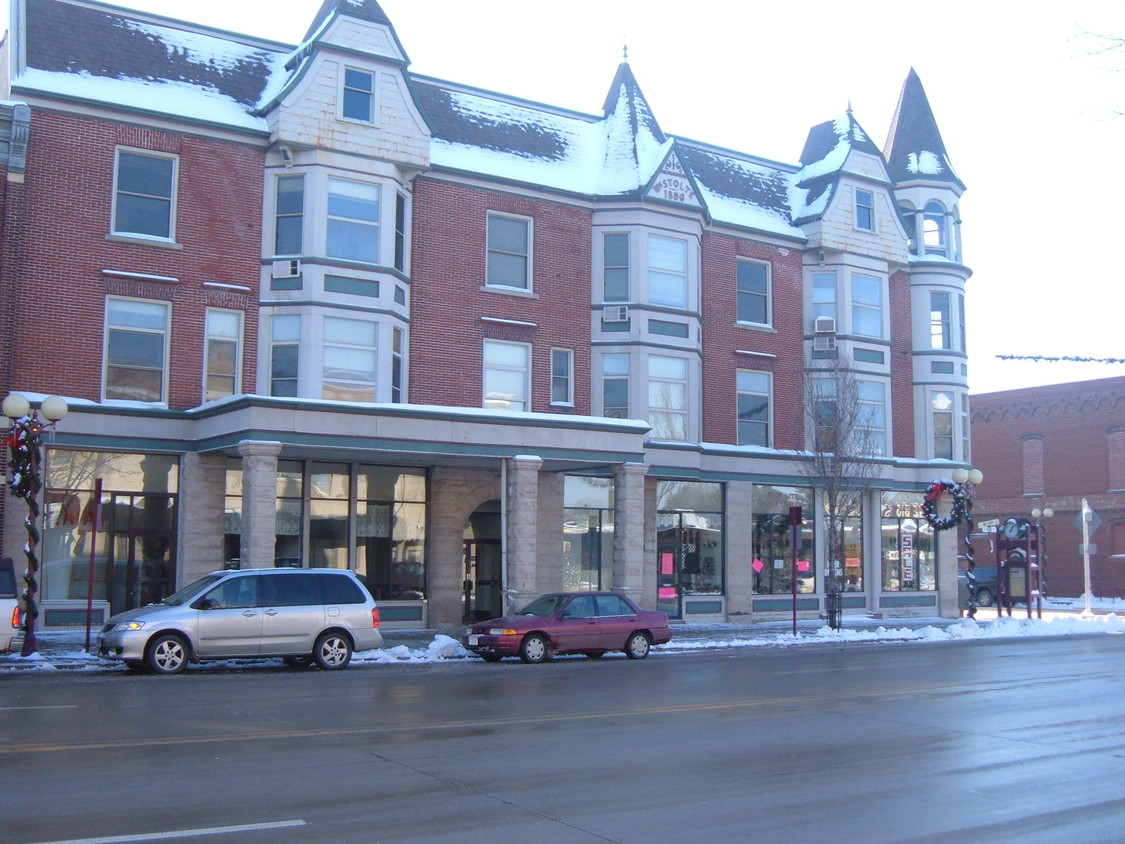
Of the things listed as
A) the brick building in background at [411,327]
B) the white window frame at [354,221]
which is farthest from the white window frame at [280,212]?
the white window frame at [354,221]

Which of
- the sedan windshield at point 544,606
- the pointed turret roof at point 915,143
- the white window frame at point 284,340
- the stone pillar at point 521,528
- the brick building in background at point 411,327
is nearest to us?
the sedan windshield at point 544,606

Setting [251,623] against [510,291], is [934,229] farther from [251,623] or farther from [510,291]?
[251,623]

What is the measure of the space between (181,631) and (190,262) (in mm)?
9765

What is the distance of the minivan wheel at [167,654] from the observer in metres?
17.9

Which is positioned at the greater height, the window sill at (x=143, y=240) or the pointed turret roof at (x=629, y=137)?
the pointed turret roof at (x=629, y=137)

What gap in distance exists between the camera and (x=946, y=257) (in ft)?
121

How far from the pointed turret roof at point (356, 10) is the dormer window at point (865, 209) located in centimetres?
1577

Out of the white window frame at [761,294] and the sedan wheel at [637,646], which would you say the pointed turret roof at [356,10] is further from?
the sedan wheel at [637,646]

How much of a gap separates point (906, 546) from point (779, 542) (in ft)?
17.2

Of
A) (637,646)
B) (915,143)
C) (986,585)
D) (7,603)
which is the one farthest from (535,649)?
(986,585)

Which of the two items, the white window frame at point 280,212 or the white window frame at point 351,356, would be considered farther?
the white window frame at point 280,212

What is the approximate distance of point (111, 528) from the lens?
2400cm

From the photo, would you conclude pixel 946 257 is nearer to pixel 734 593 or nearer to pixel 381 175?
pixel 734 593

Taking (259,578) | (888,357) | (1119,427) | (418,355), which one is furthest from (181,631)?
(1119,427)
